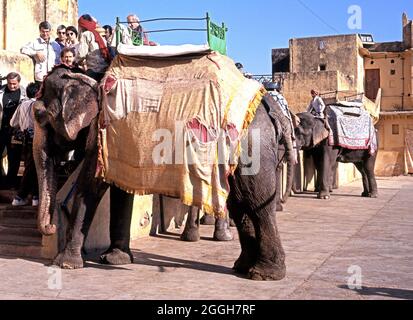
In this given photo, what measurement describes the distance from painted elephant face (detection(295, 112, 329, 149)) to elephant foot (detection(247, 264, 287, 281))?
26.8ft

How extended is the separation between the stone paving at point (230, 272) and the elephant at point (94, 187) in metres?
0.22

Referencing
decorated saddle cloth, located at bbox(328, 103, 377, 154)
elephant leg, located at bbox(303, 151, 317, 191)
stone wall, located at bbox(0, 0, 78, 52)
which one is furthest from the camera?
elephant leg, located at bbox(303, 151, 317, 191)

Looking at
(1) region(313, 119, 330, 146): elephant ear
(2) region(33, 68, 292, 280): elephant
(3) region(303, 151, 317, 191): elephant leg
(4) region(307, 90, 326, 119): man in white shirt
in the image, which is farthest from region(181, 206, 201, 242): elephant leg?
(3) region(303, 151, 317, 191): elephant leg

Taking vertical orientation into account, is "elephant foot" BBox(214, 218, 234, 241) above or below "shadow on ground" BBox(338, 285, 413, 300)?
above

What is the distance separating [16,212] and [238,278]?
10.7 ft

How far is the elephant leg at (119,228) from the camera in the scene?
653 centimetres

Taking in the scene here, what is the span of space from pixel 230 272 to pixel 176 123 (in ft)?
5.43

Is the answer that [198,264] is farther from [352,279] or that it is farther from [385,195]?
[385,195]

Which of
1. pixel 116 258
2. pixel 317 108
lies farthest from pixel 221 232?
pixel 317 108

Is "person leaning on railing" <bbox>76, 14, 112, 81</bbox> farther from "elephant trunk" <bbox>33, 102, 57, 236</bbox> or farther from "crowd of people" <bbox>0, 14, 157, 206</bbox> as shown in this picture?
"elephant trunk" <bbox>33, 102, 57, 236</bbox>

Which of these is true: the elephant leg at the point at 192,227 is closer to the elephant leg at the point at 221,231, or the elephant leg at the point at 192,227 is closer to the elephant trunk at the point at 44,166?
the elephant leg at the point at 221,231

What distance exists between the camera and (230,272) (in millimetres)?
6113

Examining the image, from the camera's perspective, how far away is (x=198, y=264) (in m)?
6.55

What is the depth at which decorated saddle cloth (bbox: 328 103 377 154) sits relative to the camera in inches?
579
